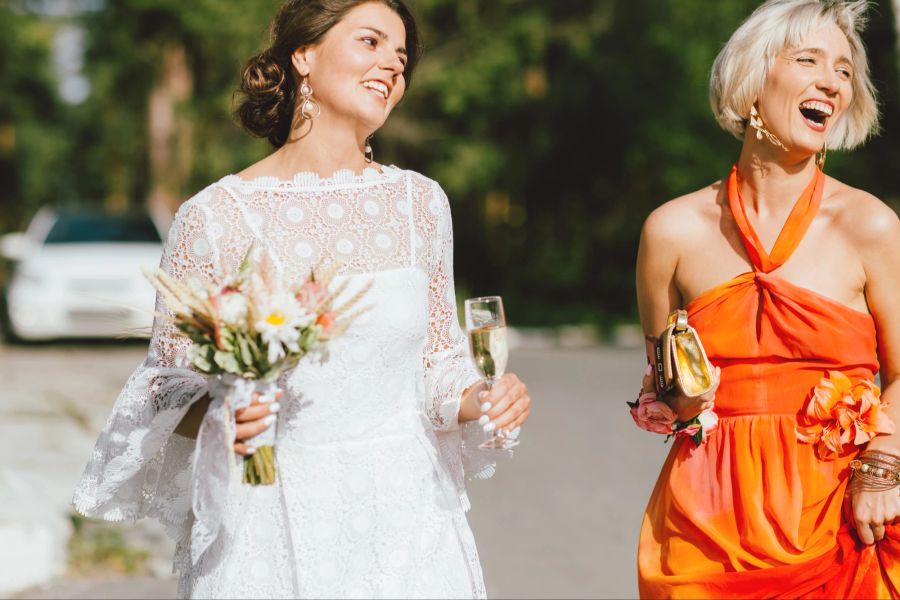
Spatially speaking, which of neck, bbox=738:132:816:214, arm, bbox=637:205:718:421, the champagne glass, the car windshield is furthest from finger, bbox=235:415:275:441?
the car windshield

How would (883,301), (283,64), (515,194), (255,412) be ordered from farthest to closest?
(515,194) < (283,64) < (883,301) < (255,412)

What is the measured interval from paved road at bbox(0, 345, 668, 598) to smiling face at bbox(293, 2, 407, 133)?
353 cm

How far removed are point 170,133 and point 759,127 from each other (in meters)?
24.1

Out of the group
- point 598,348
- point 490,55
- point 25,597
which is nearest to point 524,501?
point 25,597

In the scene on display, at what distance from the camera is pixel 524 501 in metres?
8.10

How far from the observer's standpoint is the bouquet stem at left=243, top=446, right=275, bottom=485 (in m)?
2.80

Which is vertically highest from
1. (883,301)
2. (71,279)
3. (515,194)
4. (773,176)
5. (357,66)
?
(357,66)

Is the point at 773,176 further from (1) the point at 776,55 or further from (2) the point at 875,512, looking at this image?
(2) the point at 875,512

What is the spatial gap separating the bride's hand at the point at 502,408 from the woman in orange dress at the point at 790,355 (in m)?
0.51

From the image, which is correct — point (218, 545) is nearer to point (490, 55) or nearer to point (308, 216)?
point (308, 216)

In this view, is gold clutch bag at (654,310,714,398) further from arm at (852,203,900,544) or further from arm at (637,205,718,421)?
arm at (852,203,900,544)

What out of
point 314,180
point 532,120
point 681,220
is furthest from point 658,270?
point 532,120

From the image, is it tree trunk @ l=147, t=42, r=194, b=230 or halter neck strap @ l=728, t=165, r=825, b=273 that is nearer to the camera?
halter neck strap @ l=728, t=165, r=825, b=273

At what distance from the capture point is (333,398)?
2967 mm
